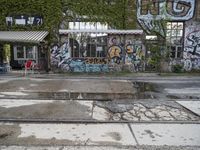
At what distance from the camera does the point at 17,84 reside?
1571 centimetres

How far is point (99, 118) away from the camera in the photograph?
901 centimetres

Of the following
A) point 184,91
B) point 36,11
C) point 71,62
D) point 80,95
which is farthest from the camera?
point 71,62

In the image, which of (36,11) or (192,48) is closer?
(36,11)

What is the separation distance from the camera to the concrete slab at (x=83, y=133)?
6.98 metres

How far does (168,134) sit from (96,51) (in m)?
16.7

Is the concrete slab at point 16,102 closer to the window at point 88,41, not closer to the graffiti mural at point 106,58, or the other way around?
the graffiti mural at point 106,58

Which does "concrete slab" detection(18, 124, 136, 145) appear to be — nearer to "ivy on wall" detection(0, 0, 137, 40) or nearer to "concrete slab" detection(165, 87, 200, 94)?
"concrete slab" detection(165, 87, 200, 94)

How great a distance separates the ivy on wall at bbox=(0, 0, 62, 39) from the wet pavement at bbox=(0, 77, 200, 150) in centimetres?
1003

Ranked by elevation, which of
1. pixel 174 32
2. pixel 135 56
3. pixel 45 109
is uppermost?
pixel 174 32

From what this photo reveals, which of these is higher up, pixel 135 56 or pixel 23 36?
pixel 23 36

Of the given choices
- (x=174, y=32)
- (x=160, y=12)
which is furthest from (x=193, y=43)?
(x=160, y=12)

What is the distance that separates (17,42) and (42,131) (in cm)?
1330

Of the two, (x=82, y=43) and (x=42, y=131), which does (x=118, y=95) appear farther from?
(x=82, y=43)

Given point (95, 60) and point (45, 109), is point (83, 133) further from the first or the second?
point (95, 60)
